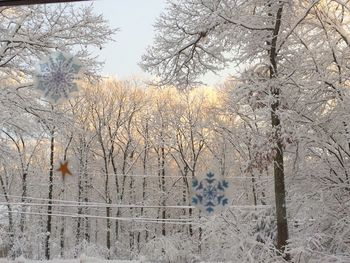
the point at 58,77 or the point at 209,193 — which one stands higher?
the point at 58,77

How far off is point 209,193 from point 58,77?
978 mm

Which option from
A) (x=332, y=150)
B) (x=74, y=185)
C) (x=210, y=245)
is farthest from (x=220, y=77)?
(x=74, y=185)

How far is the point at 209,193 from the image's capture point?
2262 mm

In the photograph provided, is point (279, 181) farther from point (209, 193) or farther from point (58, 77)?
point (58, 77)

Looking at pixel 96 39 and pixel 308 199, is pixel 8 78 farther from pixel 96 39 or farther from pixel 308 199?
pixel 308 199

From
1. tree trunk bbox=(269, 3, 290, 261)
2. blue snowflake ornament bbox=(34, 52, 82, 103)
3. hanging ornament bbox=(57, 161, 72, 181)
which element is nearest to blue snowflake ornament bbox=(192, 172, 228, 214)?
tree trunk bbox=(269, 3, 290, 261)

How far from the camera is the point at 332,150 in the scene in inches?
96.1

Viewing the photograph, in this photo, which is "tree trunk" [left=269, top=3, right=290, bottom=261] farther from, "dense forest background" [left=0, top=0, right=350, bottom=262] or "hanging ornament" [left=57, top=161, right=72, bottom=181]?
"hanging ornament" [left=57, top=161, right=72, bottom=181]

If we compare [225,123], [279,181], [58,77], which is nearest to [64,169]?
[58,77]

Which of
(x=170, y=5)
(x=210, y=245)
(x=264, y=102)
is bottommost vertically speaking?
(x=210, y=245)

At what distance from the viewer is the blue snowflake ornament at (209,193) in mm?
2225

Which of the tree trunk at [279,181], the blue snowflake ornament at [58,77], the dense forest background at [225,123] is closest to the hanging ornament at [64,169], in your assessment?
the dense forest background at [225,123]

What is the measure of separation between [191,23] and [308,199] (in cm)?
127

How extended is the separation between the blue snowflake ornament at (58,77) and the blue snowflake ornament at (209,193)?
0.81 metres
